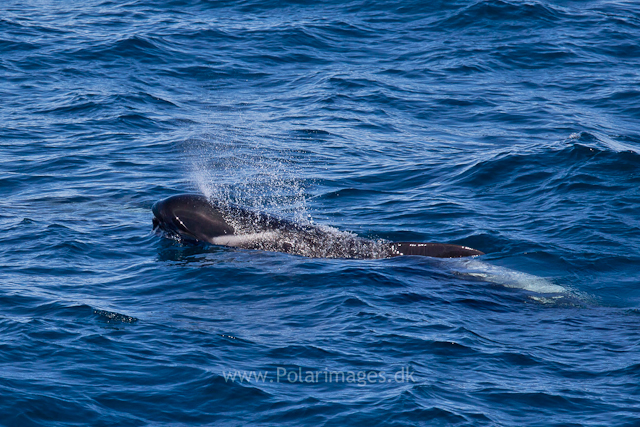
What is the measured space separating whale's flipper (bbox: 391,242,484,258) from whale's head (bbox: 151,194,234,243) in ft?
9.85

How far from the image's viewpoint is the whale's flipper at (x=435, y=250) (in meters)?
14.6

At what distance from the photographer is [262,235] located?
1487cm

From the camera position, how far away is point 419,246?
14750 mm

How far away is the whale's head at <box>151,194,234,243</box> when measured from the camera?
1484 cm

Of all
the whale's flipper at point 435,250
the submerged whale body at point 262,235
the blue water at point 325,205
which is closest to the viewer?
the blue water at point 325,205

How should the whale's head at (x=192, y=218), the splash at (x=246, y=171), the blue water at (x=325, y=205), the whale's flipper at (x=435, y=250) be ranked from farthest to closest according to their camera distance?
the splash at (x=246, y=171)
the whale's head at (x=192, y=218)
the whale's flipper at (x=435, y=250)
the blue water at (x=325, y=205)

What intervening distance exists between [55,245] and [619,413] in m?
10.0

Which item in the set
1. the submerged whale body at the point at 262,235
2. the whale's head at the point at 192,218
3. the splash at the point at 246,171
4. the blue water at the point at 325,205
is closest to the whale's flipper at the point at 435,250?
the submerged whale body at the point at 262,235

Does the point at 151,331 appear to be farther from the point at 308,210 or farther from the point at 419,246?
the point at 308,210

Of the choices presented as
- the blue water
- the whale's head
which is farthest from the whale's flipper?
the whale's head

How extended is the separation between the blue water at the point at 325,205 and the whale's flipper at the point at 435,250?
315mm

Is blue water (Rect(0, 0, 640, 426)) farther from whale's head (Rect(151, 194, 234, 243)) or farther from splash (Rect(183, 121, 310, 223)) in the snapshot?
whale's head (Rect(151, 194, 234, 243))

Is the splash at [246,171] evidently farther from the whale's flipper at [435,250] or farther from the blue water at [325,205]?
the whale's flipper at [435,250]

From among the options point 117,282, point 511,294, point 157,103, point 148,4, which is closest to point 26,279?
point 117,282
